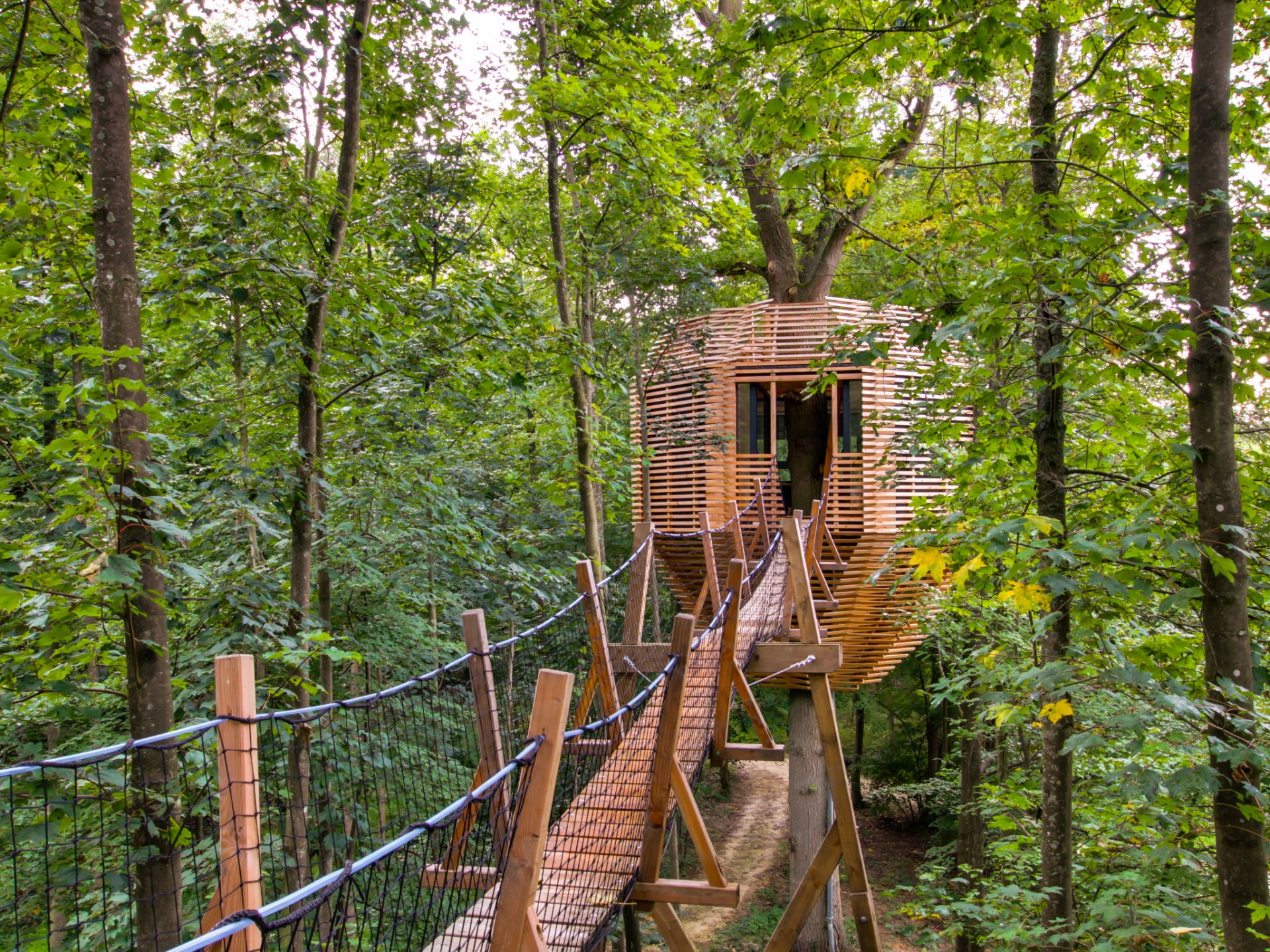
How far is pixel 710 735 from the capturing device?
4613 mm

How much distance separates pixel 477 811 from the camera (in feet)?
7.73

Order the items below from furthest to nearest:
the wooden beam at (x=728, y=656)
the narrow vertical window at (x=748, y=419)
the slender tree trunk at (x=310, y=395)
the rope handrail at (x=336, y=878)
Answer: the narrow vertical window at (x=748, y=419)
the slender tree trunk at (x=310, y=395)
the wooden beam at (x=728, y=656)
the rope handrail at (x=336, y=878)

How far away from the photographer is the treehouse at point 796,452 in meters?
8.77

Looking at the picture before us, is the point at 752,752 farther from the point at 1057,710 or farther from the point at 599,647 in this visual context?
the point at 1057,710

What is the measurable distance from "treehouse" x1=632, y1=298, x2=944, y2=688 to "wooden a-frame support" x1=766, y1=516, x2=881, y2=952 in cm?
267

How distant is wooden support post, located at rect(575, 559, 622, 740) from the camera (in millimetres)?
4445

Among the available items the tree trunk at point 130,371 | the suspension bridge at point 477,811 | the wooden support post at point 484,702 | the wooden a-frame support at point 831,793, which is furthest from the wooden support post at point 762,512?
the tree trunk at point 130,371

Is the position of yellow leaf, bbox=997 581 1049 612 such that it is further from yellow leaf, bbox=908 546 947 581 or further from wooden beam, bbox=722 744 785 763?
wooden beam, bbox=722 744 785 763

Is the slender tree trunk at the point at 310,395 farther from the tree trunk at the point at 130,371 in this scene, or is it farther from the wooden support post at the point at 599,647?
the wooden support post at the point at 599,647

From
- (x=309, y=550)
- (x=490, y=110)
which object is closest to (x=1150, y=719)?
(x=309, y=550)

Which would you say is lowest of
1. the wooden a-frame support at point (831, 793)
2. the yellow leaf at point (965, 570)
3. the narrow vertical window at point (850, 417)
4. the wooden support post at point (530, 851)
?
the wooden a-frame support at point (831, 793)

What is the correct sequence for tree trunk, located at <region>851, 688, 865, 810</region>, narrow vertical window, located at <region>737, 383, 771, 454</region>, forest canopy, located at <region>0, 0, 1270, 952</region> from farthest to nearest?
tree trunk, located at <region>851, 688, 865, 810</region>
narrow vertical window, located at <region>737, 383, 771, 454</region>
forest canopy, located at <region>0, 0, 1270, 952</region>

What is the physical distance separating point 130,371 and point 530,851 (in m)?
2.09

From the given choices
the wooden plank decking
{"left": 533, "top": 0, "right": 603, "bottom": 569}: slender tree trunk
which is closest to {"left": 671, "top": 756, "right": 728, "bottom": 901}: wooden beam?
the wooden plank decking
